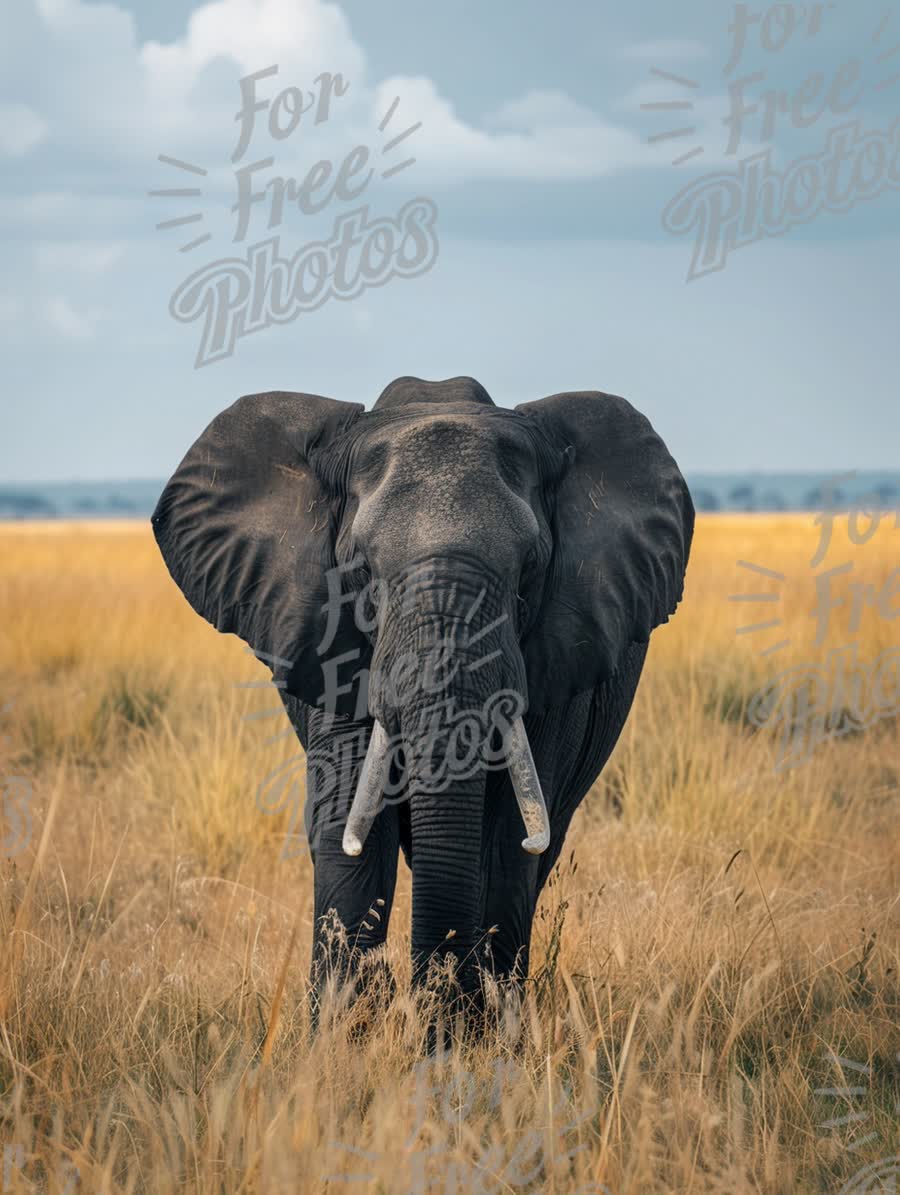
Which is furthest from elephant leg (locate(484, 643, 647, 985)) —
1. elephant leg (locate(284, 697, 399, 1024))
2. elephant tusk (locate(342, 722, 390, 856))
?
elephant tusk (locate(342, 722, 390, 856))

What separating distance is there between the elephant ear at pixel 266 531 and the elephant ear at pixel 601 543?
57cm

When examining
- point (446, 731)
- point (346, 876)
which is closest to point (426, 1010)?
point (346, 876)

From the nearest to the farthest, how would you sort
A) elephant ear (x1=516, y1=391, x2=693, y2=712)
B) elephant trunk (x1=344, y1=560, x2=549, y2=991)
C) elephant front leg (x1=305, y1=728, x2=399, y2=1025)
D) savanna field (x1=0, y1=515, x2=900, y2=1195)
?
savanna field (x1=0, y1=515, x2=900, y2=1195)
elephant trunk (x1=344, y1=560, x2=549, y2=991)
elephant front leg (x1=305, y1=728, x2=399, y2=1025)
elephant ear (x1=516, y1=391, x2=693, y2=712)

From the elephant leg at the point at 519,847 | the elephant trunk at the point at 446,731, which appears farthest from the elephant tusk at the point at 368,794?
the elephant leg at the point at 519,847

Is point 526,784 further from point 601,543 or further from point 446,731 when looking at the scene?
point 601,543

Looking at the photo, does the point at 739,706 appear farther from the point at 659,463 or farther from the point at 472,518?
the point at 472,518

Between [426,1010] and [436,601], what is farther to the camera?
[426,1010]

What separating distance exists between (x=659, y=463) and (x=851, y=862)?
302 centimetres

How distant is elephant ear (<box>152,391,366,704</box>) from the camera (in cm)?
435

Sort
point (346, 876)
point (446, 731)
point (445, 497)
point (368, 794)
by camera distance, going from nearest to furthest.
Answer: point (446, 731)
point (445, 497)
point (368, 794)
point (346, 876)

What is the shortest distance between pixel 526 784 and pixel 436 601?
590 mm

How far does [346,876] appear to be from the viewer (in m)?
4.31

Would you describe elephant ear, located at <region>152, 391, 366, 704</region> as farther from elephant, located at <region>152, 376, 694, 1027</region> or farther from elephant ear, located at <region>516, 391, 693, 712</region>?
elephant ear, located at <region>516, 391, 693, 712</region>

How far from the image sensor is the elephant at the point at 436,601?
389 cm
